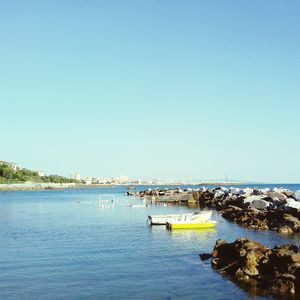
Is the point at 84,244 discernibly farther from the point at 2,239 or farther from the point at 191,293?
the point at 191,293

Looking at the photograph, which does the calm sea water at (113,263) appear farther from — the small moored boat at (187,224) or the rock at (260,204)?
the rock at (260,204)

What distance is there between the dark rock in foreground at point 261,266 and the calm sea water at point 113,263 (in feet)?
3.18

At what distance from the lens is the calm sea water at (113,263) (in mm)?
22438

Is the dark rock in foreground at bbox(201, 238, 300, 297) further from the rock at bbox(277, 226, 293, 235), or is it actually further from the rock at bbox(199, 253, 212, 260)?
the rock at bbox(277, 226, 293, 235)

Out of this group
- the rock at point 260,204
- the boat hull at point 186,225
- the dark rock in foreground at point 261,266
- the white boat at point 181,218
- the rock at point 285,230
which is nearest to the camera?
the dark rock in foreground at point 261,266

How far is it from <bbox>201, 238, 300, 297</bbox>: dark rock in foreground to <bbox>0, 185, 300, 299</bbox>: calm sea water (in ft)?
3.18

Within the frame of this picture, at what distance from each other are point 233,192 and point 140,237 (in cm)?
4977

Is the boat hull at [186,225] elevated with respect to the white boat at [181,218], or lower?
lower

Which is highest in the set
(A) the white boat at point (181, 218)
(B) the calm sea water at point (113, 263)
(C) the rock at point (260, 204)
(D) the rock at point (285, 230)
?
(C) the rock at point (260, 204)

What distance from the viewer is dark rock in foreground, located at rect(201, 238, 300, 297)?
22.0 m

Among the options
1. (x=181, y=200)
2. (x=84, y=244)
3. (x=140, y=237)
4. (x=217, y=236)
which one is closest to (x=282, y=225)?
(x=217, y=236)

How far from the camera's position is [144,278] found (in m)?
25.1

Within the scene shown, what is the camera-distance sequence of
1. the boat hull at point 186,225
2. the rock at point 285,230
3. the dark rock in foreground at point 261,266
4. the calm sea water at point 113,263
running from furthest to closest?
1. the boat hull at point 186,225
2. the rock at point 285,230
3. the calm sea water at point 113,263
4. the dark rock in foreground at point 261,266

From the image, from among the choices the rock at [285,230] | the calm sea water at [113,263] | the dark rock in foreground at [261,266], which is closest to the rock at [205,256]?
the calm sea water at [113,263]
